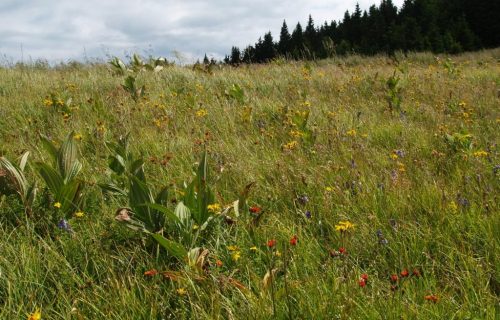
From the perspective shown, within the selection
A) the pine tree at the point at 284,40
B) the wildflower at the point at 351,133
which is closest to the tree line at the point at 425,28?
the pine tree at the point at 284,40

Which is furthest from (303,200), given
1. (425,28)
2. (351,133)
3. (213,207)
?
(425,28)

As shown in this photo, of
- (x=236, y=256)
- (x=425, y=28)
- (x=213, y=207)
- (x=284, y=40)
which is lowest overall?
(x=236, y=256)

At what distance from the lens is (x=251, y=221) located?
1972 millimetres

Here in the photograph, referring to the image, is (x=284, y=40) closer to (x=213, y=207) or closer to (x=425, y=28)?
(x=425, y=28)

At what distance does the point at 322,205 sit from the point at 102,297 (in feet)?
4.11

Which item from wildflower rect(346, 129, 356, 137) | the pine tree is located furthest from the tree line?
wildflower rect(346, 129, 356, 137)

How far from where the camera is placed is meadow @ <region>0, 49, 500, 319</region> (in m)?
1.48

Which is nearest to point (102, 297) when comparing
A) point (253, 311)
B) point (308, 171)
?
point (253, 311)

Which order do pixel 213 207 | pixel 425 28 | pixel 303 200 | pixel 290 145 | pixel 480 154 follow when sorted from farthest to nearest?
1. pixel 425 28
2. pixel 290 145
3. pixel 480 154
4. pixel 303 200
5. pixel 213 207

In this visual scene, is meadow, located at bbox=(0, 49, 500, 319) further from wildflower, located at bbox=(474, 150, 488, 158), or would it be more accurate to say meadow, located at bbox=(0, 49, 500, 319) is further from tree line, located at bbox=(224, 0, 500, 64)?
tree line, located at bbox=(224, 0, 500, 64)

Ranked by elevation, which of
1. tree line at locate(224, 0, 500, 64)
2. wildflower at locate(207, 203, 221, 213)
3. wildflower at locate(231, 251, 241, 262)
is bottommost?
wildflower at locate(231, 251, 241, 262)

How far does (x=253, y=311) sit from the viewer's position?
138cm

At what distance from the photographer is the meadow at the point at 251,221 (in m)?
1.48

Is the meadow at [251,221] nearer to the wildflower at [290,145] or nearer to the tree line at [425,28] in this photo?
the wildflower at [290,145]
